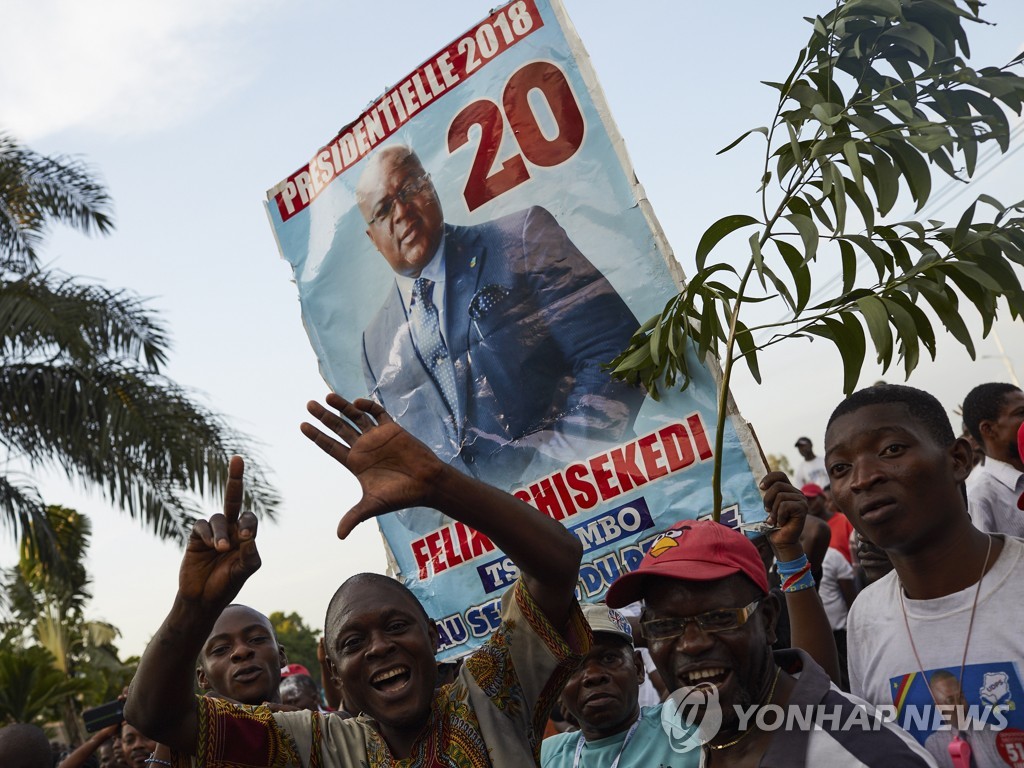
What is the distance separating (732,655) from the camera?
2.25 meters

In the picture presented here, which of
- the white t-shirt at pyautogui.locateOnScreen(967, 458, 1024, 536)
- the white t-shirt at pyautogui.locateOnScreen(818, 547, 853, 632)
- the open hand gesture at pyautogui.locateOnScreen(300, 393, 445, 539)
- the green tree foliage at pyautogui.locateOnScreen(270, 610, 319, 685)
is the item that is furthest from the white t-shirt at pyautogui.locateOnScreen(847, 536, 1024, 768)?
the green tree foliage at pyautogui.locateOnScreen(270, 610, 319, 685)

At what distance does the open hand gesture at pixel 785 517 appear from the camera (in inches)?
108

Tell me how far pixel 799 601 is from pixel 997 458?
2275mm

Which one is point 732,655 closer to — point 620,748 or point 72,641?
point 620,748

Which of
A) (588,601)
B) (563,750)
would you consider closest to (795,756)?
(563,750)

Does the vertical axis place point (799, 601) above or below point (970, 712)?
above

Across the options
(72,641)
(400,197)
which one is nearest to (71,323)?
(400,197)

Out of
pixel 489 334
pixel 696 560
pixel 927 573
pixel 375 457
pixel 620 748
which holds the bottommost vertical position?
pixel 620 748

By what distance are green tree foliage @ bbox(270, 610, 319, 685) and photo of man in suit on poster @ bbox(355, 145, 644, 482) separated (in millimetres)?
20891

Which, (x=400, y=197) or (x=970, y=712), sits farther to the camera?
(x=400, y=197)

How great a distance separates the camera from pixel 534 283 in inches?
164

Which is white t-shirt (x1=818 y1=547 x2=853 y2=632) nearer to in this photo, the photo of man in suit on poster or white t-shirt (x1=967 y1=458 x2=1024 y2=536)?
white t-shirt (x1=967 y1=458 x2=1024 y2=536)

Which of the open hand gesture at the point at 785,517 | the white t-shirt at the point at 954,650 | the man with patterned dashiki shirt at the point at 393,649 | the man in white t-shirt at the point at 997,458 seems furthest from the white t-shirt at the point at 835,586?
the man with patterned dashiki shirt at the point at 393,649

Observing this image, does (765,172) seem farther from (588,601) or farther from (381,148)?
(381,148)
